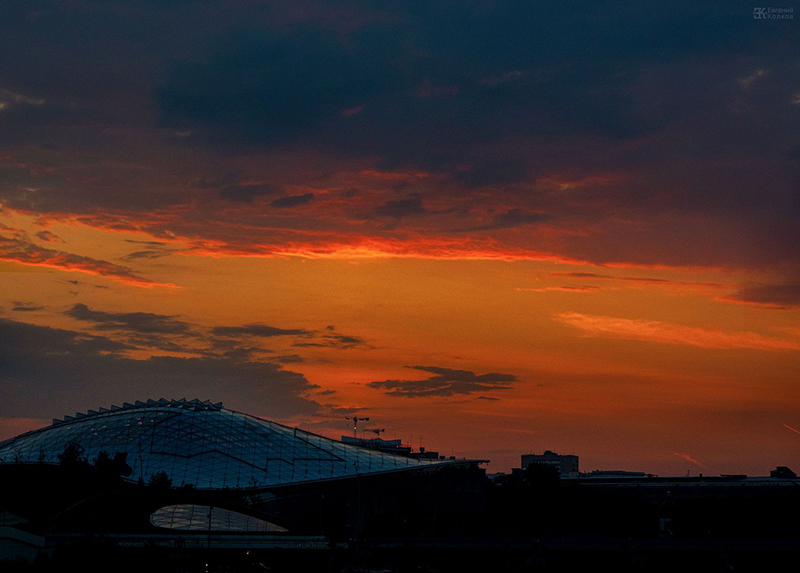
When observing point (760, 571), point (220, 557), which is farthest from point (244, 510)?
point (760, 571)

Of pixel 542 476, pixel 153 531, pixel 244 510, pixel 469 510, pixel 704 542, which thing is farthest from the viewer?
pixel 542 476

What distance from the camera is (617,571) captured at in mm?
104500

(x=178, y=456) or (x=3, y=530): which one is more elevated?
(x=178, y=456)

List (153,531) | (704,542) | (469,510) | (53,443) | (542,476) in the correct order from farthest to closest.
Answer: (542,476) < (469,510) < (53,443) < (153,531) < (704,542)

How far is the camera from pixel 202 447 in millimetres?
152125

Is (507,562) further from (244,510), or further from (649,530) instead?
(649,530)

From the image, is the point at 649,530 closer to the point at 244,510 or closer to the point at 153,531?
the point at 244,510

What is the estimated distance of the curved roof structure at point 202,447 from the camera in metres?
146

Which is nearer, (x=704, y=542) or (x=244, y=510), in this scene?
(x=704, y=542)

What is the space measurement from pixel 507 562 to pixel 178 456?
197 ft

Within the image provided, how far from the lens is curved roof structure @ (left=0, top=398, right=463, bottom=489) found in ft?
480

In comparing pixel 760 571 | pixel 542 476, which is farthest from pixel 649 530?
pixel 760 571

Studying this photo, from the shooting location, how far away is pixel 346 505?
15312 cm

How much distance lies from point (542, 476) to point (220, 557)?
95472 millimetres
